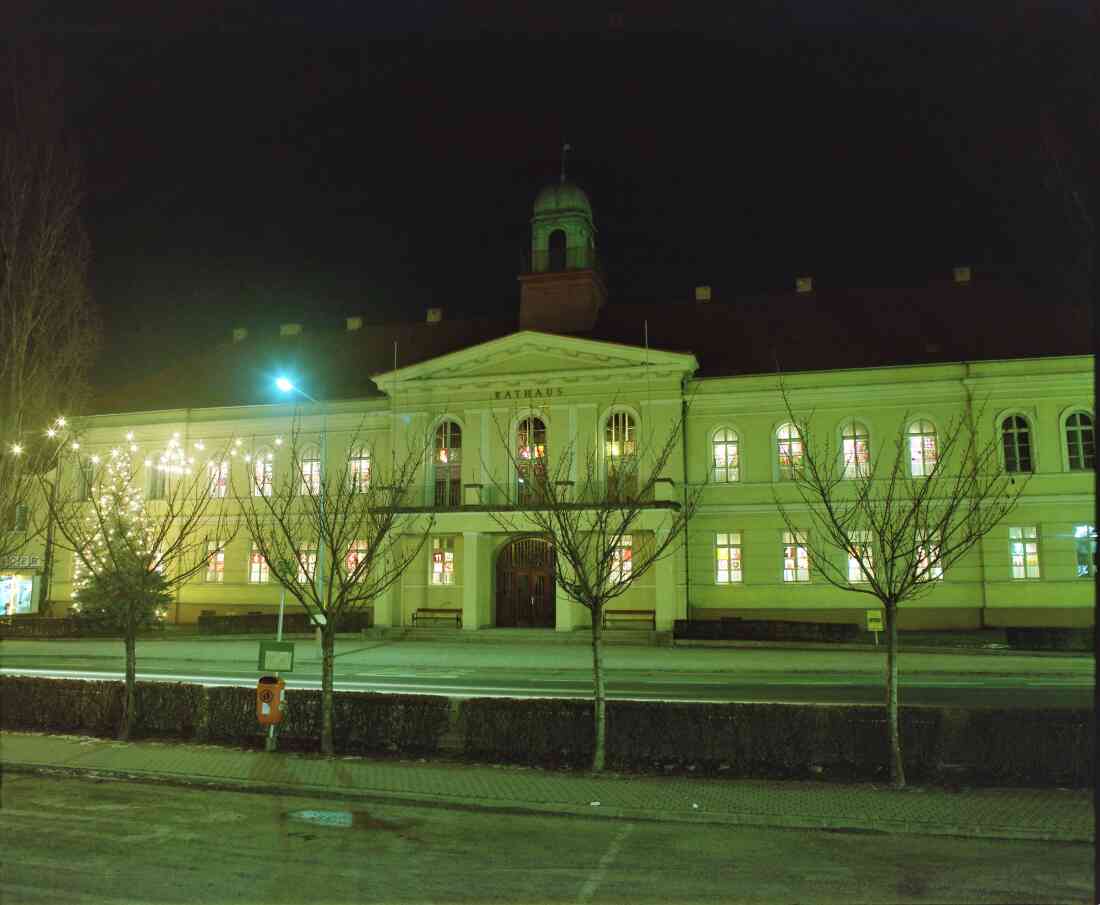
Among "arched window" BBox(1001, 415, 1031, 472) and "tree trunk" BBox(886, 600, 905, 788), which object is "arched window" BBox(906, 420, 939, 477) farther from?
"tree trunk" BBox(886, 600, 905, 788)

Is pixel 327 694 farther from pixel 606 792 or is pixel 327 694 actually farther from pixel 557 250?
pixel 557 250

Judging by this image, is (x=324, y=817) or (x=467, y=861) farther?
(x=324, y=817)

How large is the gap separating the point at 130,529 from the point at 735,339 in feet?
78.3

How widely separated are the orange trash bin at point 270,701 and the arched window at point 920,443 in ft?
86.3

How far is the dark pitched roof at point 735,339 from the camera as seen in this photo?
33812mm

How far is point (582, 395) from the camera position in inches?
1347

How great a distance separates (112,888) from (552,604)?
27.2m

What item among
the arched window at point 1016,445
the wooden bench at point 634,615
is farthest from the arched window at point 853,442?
the wooden bench at point 634,615

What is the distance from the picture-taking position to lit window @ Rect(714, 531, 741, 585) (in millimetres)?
33656

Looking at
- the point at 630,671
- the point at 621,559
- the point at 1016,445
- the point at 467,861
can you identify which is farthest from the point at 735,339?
the point at 467,861

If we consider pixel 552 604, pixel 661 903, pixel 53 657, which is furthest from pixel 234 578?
pixel 661 903

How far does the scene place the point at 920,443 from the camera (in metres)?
32.7

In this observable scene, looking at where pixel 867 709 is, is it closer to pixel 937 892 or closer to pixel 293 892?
pixel 937 892

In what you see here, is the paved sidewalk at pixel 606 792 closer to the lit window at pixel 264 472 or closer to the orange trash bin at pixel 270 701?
the orange trash bin at pixel 270 701
